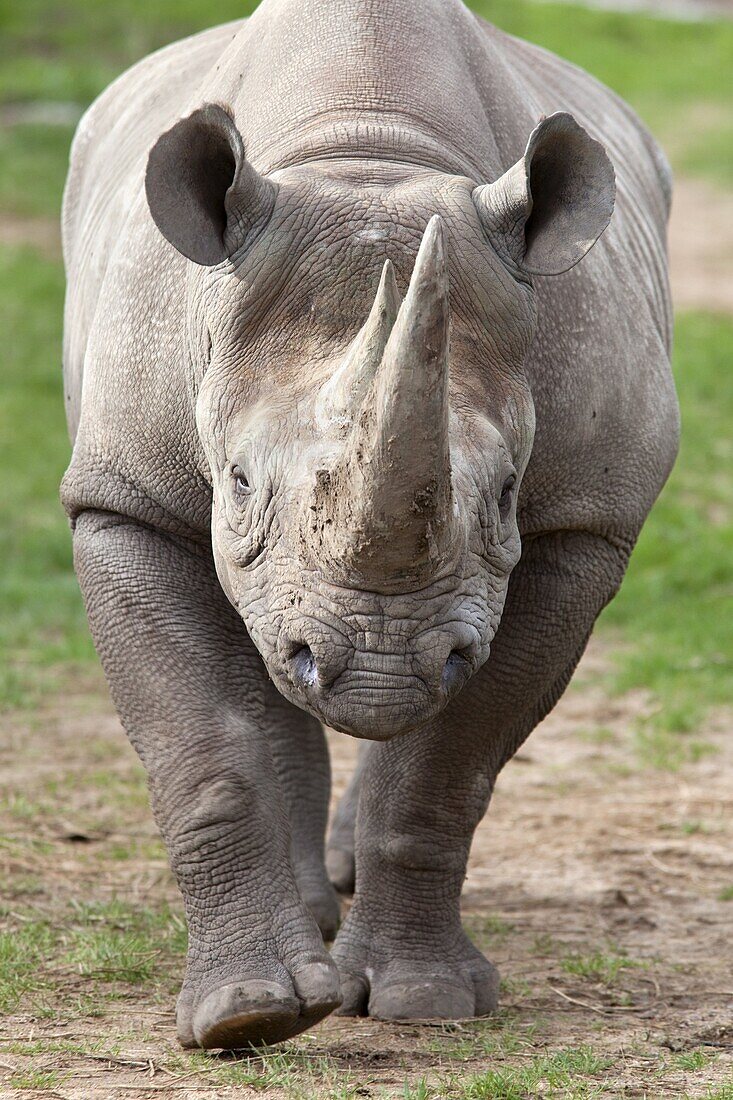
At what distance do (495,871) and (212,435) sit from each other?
255 cm

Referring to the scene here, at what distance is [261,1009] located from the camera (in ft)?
13.8

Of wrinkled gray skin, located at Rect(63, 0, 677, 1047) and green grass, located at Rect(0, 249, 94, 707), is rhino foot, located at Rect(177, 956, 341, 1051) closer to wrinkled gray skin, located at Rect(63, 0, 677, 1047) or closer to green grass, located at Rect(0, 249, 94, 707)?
wrinkled gray skin, located at Rect(63, 0, 677, 1047)

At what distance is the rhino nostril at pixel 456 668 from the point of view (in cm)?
360

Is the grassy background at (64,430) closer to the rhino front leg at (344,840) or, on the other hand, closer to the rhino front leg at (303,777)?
the rhino front leg at (344,840)

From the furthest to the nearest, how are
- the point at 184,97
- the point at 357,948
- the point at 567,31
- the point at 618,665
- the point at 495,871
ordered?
the point at 567,31 → the point at 618,665 → the point at 495,871 → the point at 184,97 → the point at 357,948

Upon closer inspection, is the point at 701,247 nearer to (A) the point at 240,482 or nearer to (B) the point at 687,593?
(B) the point at 687,593

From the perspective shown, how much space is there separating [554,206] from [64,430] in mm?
7527

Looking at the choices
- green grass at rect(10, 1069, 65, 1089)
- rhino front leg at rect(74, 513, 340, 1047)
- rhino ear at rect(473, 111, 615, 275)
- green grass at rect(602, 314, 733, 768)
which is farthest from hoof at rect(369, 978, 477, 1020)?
green grass at rect(602, 314, 733, 768)

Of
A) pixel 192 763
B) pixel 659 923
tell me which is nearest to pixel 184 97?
pixel 192 763

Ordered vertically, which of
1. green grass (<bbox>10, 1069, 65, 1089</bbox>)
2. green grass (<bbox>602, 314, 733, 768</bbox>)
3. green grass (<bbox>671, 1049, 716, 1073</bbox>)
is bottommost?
green grass (<bbox>602, 314, 733, 768</bbox>)

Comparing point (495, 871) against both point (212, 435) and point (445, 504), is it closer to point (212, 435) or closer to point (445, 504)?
point (212, 435)

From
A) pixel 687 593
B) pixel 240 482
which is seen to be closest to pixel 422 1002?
pixel 240 482

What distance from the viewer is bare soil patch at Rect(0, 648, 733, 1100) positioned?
13.6 feet

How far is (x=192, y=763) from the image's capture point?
446cm
